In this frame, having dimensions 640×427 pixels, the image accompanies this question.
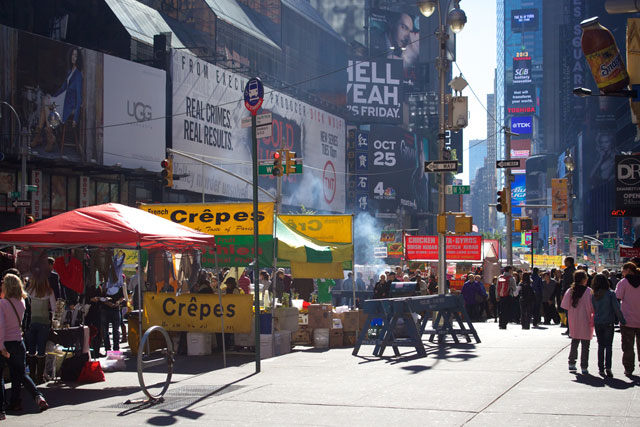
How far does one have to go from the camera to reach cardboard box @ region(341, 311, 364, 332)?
68.7ft

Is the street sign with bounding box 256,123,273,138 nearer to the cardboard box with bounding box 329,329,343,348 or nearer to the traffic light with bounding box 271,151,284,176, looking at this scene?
the cardboard box with bounding box 329,329,343,348

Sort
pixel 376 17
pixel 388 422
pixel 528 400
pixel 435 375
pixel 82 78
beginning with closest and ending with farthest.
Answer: pixel 388 422, pixel 528 400, pixel 435 375, pixel 82 78, pixel 376 17

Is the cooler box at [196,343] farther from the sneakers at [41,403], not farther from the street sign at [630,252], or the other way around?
the street sign at [630,252]

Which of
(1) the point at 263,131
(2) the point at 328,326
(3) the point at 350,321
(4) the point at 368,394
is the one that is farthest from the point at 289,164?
(4) the point at 368,394

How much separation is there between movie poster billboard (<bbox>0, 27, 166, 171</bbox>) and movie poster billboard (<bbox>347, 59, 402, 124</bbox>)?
185 feet

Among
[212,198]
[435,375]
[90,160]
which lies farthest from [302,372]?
[212,198]

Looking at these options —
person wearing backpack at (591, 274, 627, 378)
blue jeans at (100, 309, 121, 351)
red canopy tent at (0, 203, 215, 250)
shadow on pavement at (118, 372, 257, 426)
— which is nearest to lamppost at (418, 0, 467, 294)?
blue jeans at (100, 309, 121, 351)

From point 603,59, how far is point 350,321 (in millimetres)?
9050

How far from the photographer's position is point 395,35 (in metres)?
128

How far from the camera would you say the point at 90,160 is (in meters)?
53.2

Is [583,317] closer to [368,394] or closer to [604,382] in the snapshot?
[604,382]

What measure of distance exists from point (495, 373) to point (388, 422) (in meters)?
4.83

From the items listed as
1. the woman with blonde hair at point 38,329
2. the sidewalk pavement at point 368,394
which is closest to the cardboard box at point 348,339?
the sidewalk pavement at point 368,394

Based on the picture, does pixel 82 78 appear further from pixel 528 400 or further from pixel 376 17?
pixel 376 17
